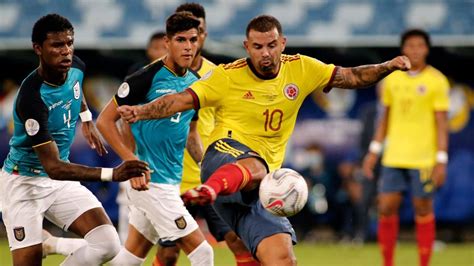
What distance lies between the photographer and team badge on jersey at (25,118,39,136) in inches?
326

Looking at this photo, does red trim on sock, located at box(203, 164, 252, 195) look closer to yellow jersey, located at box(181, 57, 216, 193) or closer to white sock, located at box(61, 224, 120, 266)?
white sock, located at box(61, 224, 120, 266)

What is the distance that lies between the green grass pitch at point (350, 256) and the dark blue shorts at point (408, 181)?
1799mm

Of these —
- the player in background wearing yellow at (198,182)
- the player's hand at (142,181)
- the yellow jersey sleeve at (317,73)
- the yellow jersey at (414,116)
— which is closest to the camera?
the player's hand at (142,181)

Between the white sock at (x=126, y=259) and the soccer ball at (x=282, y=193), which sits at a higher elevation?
the soccer ball at (x=282, y=193)

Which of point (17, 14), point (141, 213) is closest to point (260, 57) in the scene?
point (141, 213)

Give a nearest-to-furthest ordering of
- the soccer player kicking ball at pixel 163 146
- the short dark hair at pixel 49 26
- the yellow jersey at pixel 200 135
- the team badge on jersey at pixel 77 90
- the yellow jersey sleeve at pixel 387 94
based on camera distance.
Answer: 1. the short dark hair at pixel 49 26
2. the team badge on jersey at pixel 77 90
3. the soccer player kicking ball at pixel 163 146
4. the yellow jersey at pixel 200 135
5. the yellow jersey sleeve at pixel 387 94

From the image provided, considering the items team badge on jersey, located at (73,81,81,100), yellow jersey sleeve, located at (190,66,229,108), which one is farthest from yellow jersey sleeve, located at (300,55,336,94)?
team badge on jersey, located at (73,81,81,100)

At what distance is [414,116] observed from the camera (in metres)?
12.6

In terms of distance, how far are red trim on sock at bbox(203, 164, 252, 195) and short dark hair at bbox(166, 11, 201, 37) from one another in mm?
1732

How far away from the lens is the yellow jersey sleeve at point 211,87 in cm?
826

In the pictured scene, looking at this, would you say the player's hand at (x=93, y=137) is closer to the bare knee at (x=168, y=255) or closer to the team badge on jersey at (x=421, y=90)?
the bare knee at (x=168, y=255)

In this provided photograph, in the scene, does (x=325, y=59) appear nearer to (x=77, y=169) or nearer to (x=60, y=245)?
(x=60, y=245)

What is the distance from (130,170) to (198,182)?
2.83m

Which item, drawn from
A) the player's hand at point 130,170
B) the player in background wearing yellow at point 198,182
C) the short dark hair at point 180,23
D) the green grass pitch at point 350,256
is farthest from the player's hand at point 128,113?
the green grass pitch at point 350,256
